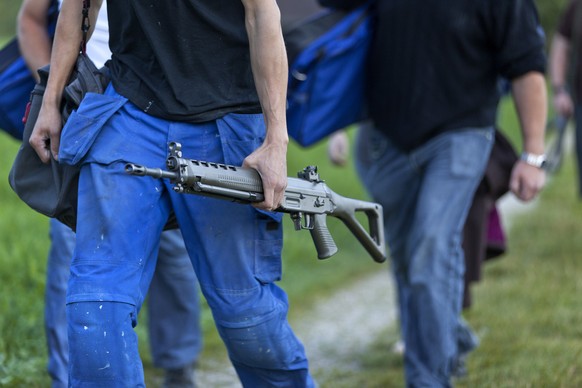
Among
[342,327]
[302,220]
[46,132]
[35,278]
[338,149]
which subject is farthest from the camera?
[342,327]

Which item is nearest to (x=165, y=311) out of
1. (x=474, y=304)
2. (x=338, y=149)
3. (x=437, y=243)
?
(x=437, y=243)

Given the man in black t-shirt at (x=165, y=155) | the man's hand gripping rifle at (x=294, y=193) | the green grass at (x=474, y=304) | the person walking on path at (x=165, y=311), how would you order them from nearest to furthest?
the man's hand gripping rifle at (x=294, y=193) < the man in black t-shirt at (x=165, y=155) < the person walking on path at (x=165, y=311) < the green grass at (x=474, y=304)

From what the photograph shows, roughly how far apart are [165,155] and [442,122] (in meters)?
1.77

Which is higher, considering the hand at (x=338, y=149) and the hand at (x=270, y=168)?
the hand at (x=270, y=168)

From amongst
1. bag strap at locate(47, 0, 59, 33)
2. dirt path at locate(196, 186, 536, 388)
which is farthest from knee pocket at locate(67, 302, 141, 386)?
dirt path at locate(196, 186, 536, 388)

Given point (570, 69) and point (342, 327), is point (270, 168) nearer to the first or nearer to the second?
point (342, 327)

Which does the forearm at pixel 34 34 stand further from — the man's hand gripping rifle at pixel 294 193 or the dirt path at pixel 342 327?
the dirt path at pixel 342 327

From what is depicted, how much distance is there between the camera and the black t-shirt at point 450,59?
14.4 feet

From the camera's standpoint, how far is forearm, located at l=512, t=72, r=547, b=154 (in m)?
4.42

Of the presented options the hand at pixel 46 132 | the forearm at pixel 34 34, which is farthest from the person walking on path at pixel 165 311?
the hand at pixel 46 132

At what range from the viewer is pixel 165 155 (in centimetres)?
306

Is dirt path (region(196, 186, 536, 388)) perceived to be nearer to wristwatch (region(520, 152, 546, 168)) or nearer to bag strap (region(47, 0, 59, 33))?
wristwatch (region(520, 152, 546, 168))

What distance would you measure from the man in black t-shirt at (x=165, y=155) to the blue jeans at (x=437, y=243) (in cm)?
120

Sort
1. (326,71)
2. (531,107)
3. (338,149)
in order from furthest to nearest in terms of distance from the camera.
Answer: (338,149) → (326,71) → (531,107)
